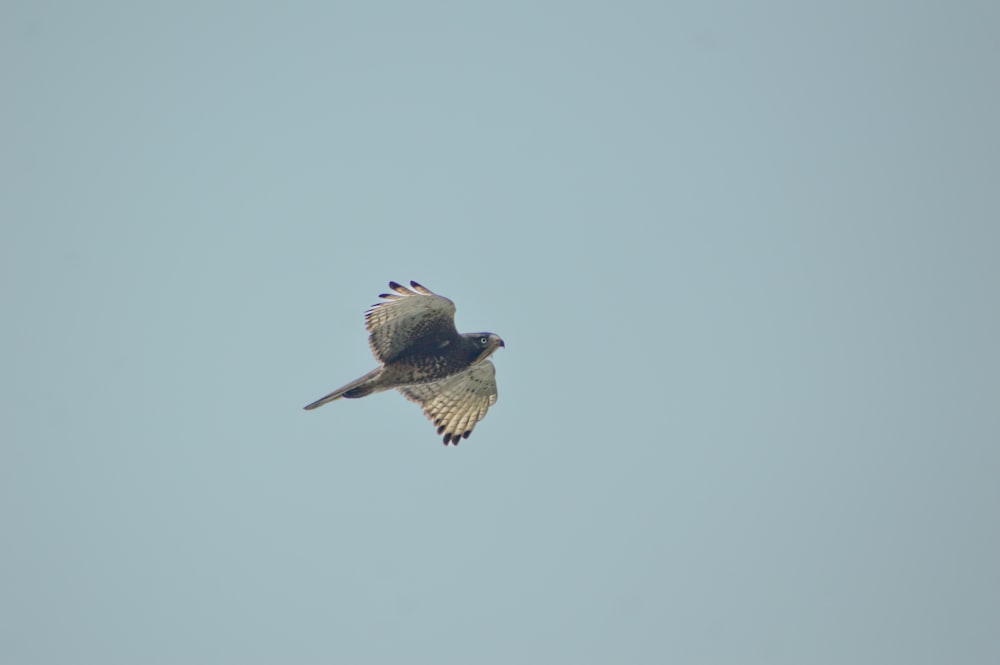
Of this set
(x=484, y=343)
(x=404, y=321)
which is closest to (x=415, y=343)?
(x=404, y=321)

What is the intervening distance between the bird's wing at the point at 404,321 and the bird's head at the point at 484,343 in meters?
0.29

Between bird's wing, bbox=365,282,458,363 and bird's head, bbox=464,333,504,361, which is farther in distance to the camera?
bird's head, bbox=464,333,504,361

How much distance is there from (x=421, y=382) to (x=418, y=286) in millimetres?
1732

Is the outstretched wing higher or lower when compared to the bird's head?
lower

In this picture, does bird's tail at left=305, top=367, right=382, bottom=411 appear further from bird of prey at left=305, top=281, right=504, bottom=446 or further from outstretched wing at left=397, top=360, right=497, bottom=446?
outstretched wing at left=397, top=360, right=497, bottom=446

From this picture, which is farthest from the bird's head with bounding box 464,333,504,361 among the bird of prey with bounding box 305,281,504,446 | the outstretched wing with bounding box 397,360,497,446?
the outstretched wing with bounding box 397,360,497,446

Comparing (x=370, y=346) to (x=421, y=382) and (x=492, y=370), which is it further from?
(x=492, y=370)

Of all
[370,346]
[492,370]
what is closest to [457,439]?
[492,370]

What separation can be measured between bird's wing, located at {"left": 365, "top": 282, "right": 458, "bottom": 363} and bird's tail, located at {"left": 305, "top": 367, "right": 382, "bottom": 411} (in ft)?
1.23

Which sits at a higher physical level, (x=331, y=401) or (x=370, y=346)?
(x=370, y=346)

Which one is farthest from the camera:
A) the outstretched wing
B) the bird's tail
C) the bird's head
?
the outstretched wing

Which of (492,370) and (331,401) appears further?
(492,370)

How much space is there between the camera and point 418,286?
1728cm

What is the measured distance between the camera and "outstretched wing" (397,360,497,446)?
19375mm
